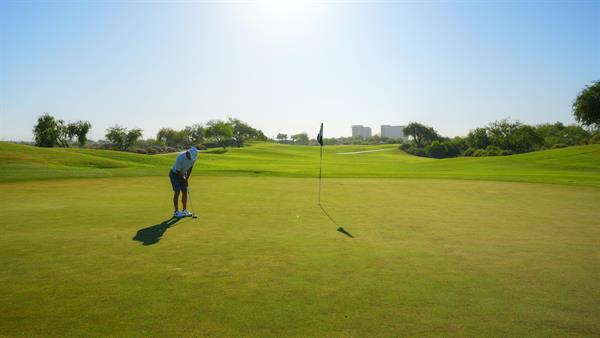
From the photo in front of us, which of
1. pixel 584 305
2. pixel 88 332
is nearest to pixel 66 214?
pixel 88 332

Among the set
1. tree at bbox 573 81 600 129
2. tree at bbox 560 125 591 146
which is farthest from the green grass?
tree at bbox 560 125 591 146

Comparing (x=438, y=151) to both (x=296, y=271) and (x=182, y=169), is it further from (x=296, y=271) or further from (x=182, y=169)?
(x=296, y=271)

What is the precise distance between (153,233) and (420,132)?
143233mm

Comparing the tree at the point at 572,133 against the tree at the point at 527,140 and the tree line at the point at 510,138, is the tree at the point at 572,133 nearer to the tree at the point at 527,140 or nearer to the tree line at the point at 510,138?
the tree line at the point at 510,138

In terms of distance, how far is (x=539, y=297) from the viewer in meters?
5.36

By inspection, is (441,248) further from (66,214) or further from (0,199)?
(0,199)

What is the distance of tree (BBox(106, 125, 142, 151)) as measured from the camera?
109 m

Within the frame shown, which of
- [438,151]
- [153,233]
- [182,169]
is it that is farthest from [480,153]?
[153,233]

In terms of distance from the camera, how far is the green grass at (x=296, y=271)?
458 cm

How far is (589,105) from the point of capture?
59719mm

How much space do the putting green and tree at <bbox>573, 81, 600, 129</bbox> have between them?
2337 inches

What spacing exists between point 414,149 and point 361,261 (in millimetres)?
123766

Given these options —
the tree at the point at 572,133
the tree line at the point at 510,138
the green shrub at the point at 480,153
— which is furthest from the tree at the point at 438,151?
the tree at the point at 572,133

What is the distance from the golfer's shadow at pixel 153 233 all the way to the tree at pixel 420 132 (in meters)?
140
